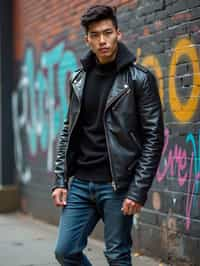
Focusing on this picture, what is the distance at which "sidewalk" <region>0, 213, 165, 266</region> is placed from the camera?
580cm

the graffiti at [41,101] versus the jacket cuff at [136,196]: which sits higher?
the graffiti at [41,101]

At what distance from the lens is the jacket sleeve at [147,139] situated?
3.46 meters

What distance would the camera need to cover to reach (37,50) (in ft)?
28.5

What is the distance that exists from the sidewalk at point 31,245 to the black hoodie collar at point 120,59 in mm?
2415

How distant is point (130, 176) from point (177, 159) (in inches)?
72.0

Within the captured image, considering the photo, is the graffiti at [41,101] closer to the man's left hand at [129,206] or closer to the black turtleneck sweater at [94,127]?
the black turtleneck sweater at [94,127]

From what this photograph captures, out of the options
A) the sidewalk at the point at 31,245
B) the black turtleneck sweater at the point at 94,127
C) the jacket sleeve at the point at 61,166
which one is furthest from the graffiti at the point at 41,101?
the black turtleneck sweater at the point at 94,127

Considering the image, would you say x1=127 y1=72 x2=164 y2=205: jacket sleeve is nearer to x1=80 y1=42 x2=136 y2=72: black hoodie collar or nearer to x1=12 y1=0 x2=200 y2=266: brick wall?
x1=80 y1=42 x2=136 y2=72: black hoodie collar

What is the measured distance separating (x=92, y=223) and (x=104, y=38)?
44.6 inches

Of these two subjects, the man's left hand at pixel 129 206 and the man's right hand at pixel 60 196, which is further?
the man's right hand at pixel 60 196

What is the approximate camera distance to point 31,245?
265 inches

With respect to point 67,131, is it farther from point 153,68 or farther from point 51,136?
point 51,136

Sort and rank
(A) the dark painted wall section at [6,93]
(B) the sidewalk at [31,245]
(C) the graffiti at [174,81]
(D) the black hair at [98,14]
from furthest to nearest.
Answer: (A) the dark painted wall section at [6,93] → (B) the sidewalk at [31,245] → (C) the graffiti at [174,81] → (D) the black hair at [98,14]

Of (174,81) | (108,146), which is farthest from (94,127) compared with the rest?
(174,81)
